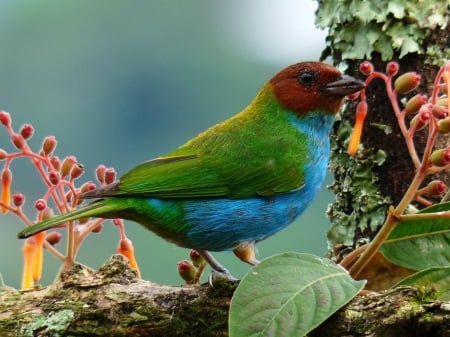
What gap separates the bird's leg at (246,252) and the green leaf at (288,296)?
0.84 m

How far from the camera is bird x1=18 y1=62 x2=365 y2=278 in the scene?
3.51 m

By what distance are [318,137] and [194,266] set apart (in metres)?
0.89

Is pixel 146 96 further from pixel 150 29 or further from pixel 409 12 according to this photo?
pixel 409 12

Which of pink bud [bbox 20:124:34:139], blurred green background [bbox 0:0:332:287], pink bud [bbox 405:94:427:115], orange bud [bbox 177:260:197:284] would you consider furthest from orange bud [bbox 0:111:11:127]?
blurred green background [bbox 0:0:332:287]

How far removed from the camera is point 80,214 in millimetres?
3170

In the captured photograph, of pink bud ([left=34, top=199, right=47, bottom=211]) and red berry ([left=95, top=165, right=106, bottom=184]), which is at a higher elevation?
red berry ([left=95, top=165, right=106, bottom=184])

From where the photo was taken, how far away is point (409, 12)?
383 cm

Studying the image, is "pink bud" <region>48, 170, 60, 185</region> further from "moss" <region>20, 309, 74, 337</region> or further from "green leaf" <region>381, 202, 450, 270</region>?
"green leaf" <region>381, 202, 450, 270</region>

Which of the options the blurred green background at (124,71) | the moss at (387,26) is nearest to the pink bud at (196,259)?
the moss at (387,26)

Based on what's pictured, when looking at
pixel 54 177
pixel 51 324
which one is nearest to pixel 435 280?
pixel 51 324

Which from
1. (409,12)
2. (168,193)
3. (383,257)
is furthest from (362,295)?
(409,12)

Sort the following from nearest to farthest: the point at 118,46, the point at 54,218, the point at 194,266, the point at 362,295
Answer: the point at 362,295, the point at 54,218, the point at 194,266, the point at 118,46

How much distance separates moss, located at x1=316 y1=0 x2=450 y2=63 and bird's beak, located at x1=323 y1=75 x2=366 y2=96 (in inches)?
5.7

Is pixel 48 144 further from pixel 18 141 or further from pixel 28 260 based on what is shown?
pixel 28 260
